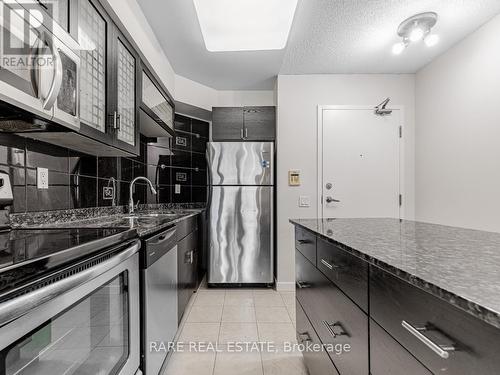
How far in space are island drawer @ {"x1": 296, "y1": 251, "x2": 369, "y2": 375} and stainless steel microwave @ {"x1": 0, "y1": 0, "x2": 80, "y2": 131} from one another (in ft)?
4.27

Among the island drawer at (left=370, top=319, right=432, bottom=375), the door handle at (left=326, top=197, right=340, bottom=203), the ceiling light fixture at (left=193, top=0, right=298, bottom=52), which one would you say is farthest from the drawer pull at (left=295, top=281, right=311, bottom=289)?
the ceiling light fixture at (left=193, top=0, right=298, bottom=52)

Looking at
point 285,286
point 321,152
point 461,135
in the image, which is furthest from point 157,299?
point 461,135

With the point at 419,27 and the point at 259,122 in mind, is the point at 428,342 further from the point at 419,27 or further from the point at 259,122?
the point at 259,122

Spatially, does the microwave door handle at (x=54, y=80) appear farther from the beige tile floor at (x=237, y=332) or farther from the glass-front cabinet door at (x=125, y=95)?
the beige tile floor at (x=237, y=332)

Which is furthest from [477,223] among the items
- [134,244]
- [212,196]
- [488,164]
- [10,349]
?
[10,349]

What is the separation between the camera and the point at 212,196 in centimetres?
301

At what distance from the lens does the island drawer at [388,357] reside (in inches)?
23.5

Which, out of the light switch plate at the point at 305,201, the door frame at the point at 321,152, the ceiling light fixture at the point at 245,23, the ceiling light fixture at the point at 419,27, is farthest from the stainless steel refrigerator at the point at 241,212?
the ceiling light fixture at the point at 419,27

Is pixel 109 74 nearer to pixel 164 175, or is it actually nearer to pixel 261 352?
pixel 164 175

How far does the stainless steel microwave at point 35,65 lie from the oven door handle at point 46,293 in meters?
0.59

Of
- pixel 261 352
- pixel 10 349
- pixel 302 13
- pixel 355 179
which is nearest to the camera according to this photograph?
pixel 10 349

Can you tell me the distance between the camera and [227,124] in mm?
3211

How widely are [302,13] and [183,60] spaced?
4.48 feet

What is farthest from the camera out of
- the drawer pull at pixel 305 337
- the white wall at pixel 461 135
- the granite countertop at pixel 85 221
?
the white wall at pixel 461 135
